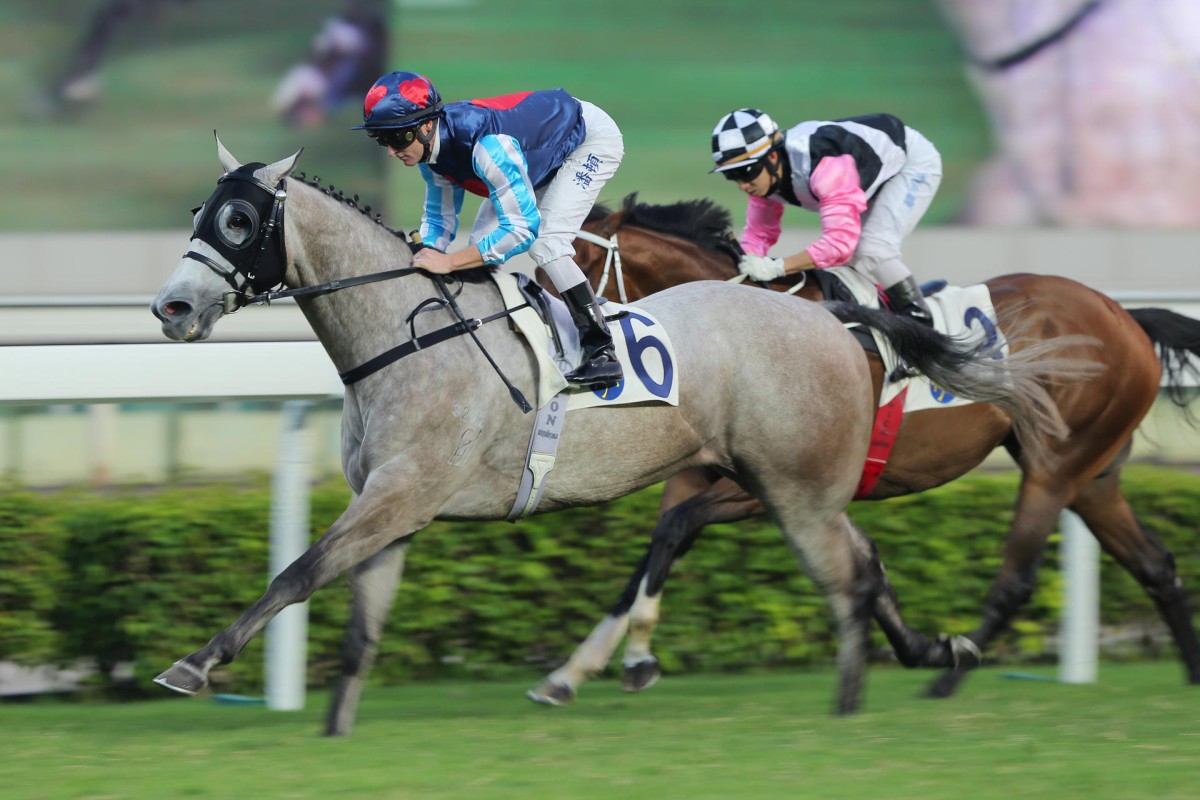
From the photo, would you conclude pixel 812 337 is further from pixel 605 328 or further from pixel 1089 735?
pixel 1089 735

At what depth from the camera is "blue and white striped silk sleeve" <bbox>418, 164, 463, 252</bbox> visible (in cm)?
444

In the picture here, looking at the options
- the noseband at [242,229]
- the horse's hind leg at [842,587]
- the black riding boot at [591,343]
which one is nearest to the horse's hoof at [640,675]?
the horse's hind leg at [842,587]

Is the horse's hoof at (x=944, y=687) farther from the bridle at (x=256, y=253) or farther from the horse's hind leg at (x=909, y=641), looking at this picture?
the bridle at (x=256, y=253)

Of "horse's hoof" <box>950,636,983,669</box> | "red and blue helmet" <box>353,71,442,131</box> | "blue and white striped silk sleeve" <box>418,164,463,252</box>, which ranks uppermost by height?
"red and blue helmet" <box>353,71,442,131</box>

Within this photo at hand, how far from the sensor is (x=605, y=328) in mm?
4184

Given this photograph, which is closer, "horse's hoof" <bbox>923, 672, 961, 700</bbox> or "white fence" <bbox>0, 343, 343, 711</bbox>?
"white fence" <bbox>0, 343, 343, 711</bbox>

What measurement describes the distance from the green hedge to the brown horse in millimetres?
365

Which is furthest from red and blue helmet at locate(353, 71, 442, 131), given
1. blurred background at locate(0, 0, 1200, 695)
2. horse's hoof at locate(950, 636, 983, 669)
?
blurred background at locate(0, 0, 1200, 695)

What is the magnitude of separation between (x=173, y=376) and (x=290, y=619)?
75cm

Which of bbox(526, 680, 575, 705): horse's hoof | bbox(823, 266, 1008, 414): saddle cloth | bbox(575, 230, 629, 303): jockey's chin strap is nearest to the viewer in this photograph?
bbox(526, 680, 575, 705): horse's hoof

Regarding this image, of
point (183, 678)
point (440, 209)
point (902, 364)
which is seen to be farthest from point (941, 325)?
point (183, 678)

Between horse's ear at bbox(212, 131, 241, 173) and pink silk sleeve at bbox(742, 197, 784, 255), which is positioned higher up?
horse's ear at bbox(212, 131, 241, 173)

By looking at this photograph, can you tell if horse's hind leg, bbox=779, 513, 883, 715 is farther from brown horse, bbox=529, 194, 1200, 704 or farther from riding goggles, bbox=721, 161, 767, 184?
riding goggles, bbox=721, 161, 767, 184

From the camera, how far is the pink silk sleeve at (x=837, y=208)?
4.98 m
